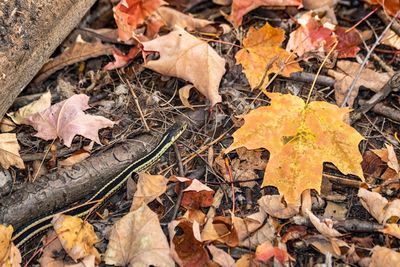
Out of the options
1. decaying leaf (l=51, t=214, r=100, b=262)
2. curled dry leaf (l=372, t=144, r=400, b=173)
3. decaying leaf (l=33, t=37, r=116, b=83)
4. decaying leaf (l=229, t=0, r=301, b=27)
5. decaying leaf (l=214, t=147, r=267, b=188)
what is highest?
decaying leaf (l=229, t=0, r=301, b=27)

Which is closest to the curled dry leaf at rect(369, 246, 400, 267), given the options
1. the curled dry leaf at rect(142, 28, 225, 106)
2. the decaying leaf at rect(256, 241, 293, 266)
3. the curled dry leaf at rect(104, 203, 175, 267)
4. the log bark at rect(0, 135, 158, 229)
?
the decaying leaf at rect(256, 241, 293, 266)

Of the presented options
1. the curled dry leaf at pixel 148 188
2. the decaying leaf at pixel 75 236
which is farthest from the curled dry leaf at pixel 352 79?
the decaying leaf at pixel 75 236

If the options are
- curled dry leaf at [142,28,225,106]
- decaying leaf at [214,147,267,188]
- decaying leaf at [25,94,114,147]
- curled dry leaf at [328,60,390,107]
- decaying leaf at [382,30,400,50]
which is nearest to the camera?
decaying leaf at [214,147,267,188]

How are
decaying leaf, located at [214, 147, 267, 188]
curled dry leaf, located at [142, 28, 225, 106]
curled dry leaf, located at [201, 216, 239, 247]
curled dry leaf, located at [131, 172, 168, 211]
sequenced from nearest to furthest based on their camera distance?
curled dry leaf, located at [201, 216, 239, 247] → curled dry leaf, located at [131, 172, 168, 211] → decaying leaf, located at [214, 147, 267, 188] → curled dry leaf, located at [142, 28, 225, 106]

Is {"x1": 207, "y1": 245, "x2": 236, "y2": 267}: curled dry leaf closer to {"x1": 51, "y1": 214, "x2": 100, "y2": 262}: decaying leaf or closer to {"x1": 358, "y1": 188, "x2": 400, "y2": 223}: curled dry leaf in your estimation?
{"x1": 51, "y1": 214, "x2": 100, "y2": 262}: decaying leaf

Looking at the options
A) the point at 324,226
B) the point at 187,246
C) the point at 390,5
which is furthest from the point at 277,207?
the point at 390,5

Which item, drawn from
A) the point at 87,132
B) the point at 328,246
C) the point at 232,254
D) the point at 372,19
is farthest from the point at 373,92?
the point at 87,132
